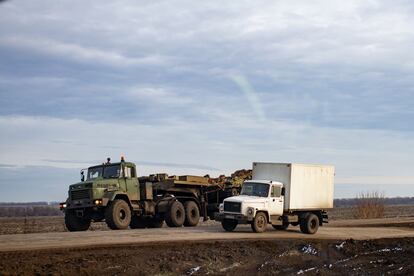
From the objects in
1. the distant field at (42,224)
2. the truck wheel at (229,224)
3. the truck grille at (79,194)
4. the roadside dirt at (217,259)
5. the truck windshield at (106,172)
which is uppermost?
the truck windshield at (106,172)

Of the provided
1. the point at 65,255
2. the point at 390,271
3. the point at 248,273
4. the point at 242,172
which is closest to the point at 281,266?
the point at 248,273

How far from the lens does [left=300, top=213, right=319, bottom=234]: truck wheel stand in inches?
1139

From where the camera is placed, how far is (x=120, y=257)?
18.3m

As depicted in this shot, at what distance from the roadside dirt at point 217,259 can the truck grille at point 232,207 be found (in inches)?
174

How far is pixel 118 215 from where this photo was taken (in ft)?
96.1

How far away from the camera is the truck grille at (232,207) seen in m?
27.4

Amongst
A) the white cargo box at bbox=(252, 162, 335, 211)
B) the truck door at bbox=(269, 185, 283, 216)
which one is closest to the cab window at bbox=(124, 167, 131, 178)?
the white cargo box at bbox=(252, 162, 335, 211)

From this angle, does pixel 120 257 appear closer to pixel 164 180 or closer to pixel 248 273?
pixel 248 273

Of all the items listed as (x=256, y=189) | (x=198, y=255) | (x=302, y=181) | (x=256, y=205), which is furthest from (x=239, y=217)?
(x=198, y=255)

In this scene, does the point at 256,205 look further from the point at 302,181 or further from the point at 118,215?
the point at 118,215

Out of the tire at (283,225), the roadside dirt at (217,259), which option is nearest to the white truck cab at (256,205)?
the tire at (283,225)

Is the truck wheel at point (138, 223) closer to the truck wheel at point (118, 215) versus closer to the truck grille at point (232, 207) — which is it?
the truck wheel at point (118, 215)

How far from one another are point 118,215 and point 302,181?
28.6 ft

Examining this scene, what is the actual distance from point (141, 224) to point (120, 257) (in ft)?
49.3
